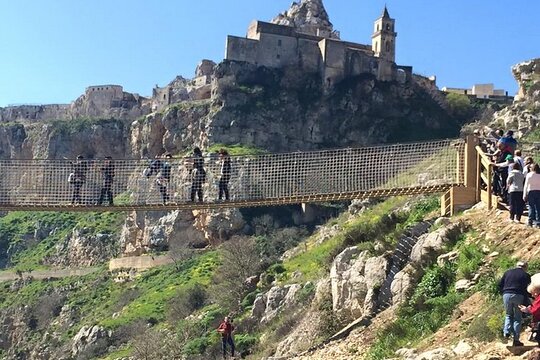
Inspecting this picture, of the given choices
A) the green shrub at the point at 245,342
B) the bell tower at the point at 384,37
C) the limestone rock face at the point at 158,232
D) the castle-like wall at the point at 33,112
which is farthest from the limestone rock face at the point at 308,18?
the green shrub at the point at 245,342

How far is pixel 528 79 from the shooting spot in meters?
37.8

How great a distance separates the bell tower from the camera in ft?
254

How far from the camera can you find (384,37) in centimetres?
7838

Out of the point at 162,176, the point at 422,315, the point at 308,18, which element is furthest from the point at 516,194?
the point at 308,18

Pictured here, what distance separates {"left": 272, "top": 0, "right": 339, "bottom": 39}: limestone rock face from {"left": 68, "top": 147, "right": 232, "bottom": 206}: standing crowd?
69335 mm

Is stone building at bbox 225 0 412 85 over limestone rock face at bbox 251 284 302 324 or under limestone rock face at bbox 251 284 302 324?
over

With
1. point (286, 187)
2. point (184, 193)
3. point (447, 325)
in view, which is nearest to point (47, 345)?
point (184, 193)

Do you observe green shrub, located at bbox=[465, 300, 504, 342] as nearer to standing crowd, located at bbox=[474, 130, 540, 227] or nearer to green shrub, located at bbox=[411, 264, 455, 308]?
green shrub, located at bbox=[411, 264, 455, 308]

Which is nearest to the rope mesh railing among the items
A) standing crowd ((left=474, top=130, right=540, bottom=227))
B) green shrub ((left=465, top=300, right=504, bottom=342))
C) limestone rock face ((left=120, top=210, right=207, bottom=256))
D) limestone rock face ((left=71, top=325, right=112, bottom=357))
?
standing crowd ((left=474, top=130, right=540, bottom=227))

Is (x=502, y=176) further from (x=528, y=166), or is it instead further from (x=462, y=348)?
(x=462, y=348)

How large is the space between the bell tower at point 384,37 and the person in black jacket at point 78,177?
59.7m

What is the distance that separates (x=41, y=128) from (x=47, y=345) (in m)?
Answer: 52.8

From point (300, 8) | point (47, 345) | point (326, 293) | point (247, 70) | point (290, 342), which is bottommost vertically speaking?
point (47, 345)

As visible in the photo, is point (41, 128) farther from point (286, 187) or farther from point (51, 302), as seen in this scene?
point (286, 187)
